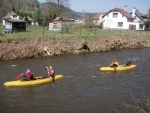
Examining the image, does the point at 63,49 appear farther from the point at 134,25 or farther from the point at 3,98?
the point at 134,25

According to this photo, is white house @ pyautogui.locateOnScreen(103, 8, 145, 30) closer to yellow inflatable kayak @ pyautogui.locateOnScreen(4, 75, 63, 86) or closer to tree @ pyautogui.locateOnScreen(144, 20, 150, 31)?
tree @ pyautogui.locateOnScreen(144, 20, 150, 31)

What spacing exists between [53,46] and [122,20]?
109 feet

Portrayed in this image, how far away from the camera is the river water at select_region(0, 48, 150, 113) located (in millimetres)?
14156

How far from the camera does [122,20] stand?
59969mm

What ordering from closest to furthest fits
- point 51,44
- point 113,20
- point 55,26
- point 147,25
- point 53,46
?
point 53,46 → point 51,44 → point 55,26 → point 113,20 → point 147,25

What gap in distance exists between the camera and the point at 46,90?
1744cm

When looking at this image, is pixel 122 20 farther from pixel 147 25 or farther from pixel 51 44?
pixel 51 44

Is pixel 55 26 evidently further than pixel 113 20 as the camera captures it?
No

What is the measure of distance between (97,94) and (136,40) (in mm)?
26204

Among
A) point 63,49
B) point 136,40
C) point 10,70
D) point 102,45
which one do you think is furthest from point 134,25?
point 10,70

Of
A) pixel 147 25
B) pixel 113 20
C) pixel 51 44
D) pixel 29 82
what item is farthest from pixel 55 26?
pixel 29 82

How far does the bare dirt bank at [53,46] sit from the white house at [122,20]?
20346 millimetres

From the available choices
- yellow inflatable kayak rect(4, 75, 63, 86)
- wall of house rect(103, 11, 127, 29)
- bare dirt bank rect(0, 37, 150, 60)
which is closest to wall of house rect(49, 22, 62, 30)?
bare dirt bank rect(0, 37, 150, 60)

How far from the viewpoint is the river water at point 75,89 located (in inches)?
557
